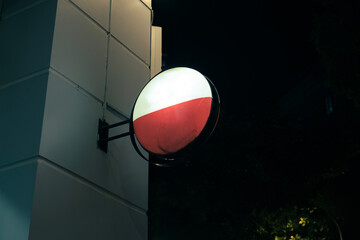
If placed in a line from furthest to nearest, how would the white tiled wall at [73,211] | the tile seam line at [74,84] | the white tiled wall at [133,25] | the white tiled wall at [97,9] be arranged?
the white tiled wall at [133,25]
the white tiled wall at [97,9]
the tile seam line at [74,84]
the white tiled wall at [73,211]

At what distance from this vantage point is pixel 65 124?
2873 mm

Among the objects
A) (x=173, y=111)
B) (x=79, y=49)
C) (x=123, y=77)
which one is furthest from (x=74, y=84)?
(x=173, y=111)

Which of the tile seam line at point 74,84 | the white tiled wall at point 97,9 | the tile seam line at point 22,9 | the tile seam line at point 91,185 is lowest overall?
the tile seam line at point 91,185

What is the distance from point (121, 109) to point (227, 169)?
10134mm

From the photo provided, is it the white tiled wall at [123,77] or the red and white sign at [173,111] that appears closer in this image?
the red and white sign at [173,111]

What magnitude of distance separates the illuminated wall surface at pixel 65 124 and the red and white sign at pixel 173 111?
43 cm

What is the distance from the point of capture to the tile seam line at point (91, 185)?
2.64 metres

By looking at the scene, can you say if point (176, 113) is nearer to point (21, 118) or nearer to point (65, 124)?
point (65, 124)

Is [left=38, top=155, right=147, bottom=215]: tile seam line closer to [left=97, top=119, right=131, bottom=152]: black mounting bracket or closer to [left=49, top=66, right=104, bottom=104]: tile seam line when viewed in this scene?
[left=97, top=119, right=131, bottom=152]: black mounting bracket

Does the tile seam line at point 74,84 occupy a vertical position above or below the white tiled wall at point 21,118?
above

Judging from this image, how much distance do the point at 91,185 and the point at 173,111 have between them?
77 cm

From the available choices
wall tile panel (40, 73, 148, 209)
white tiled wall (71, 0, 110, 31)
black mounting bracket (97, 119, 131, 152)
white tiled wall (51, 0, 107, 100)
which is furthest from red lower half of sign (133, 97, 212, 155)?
white tiled wall (71, 0, 110, 31)

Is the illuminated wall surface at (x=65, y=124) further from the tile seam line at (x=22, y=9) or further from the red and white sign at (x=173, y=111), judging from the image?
the red and white sign at (x=173, y=111)

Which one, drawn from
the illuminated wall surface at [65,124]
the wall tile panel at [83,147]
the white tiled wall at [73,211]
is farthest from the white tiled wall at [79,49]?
the white tiled wall at [73,211]
